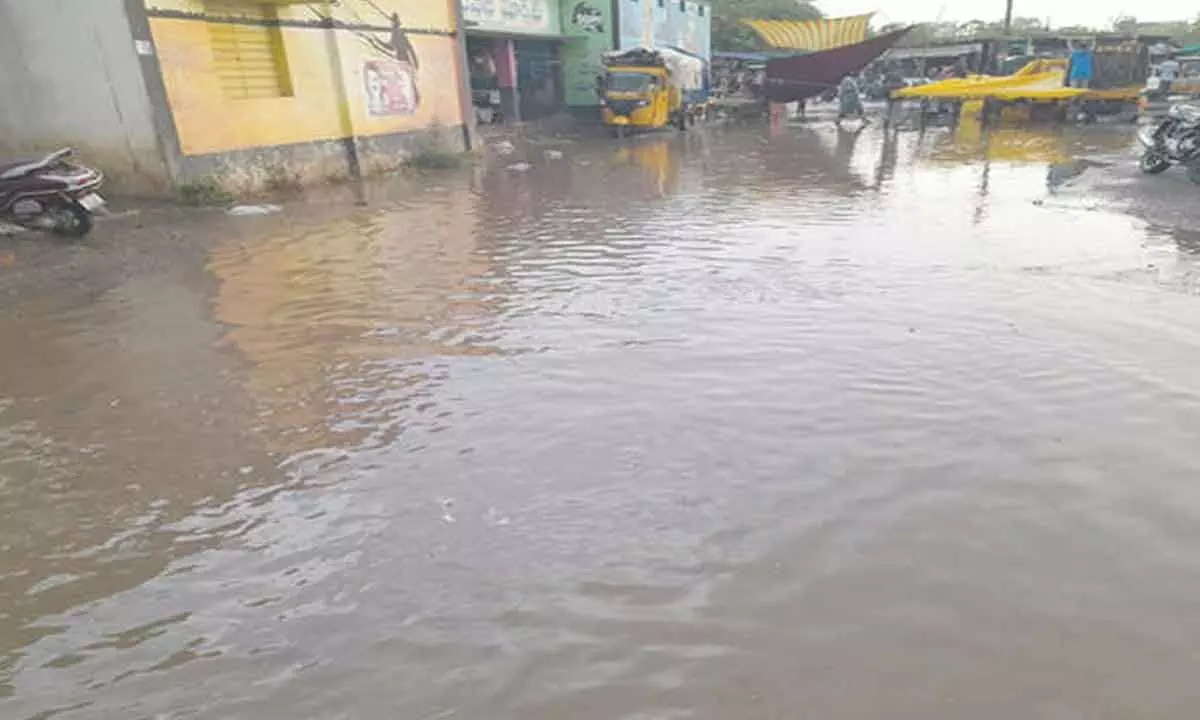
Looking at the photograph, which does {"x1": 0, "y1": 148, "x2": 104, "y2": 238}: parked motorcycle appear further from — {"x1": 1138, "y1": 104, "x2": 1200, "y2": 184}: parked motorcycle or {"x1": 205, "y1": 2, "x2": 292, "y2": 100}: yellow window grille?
{"x1": 1138, "y1": 104, "x2": 1200, "y2": 184}: parked motorcycle

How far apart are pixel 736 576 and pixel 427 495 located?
138 centimetres

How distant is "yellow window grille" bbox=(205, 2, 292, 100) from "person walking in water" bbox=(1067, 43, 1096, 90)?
70.6ft

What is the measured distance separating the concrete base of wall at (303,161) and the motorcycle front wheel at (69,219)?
2264 millimetres

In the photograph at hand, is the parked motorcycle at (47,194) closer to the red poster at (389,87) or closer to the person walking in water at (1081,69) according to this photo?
the red poster at (389,87)

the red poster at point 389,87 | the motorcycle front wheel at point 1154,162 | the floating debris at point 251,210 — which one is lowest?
the motorcycle front wheel at point 1154,162

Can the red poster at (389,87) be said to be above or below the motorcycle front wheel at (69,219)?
above

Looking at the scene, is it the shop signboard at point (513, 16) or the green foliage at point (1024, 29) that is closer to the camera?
the shop signboard at point (513, 16)

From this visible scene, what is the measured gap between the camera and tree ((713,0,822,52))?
126 ft

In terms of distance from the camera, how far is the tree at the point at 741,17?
126 feet

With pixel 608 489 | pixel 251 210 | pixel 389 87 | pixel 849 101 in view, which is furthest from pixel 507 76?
pixel 608 489

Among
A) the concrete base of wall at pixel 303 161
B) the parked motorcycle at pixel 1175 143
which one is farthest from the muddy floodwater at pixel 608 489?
the parked motorcycle at pixel 1175 143

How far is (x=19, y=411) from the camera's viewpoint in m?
4.35

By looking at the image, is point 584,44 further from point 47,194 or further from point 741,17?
point 47,194

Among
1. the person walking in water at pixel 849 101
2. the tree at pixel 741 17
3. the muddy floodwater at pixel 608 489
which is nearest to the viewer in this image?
the muddy floodwater at pixel 608 489
